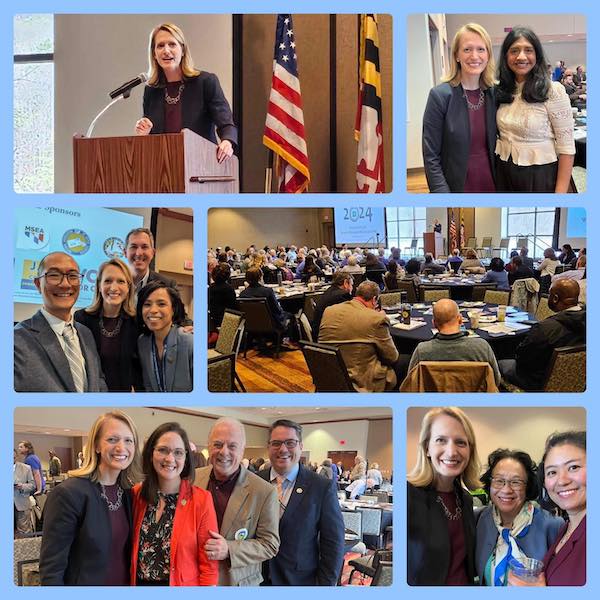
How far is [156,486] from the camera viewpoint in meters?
2.42

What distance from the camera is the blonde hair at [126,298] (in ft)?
7.96

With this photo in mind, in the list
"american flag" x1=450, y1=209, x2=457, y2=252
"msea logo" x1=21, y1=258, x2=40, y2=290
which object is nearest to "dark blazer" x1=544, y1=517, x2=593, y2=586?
"american flag" x1=450, y1=209, x2=457, y2=252

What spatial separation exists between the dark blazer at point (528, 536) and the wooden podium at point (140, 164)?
1.66 meters

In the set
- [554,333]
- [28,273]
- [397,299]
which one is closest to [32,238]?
[28,273]

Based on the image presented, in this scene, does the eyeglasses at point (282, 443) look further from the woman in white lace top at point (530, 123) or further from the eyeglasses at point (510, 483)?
the woman in white lace top at point (530, 123)

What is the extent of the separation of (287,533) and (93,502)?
74cm

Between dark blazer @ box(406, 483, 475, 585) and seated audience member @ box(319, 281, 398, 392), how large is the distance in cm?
46

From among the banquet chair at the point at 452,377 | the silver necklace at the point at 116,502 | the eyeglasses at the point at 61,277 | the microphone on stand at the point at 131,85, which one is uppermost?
the microphone on stand at the point at 131,85

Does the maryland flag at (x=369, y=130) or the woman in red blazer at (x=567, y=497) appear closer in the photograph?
the woman in red blazer at (x=567, y=497)

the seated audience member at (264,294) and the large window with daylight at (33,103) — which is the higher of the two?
the large window with daylight at (33,103)

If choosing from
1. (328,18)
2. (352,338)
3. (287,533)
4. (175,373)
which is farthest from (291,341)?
(328,18)

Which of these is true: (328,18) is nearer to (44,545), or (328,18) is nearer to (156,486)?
(156,486)

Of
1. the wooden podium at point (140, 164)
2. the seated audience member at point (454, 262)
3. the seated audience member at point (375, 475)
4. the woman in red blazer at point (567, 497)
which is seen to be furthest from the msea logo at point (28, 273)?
the woman in red blazer at point (567, 497)

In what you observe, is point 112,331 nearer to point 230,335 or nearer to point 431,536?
point 230,335
